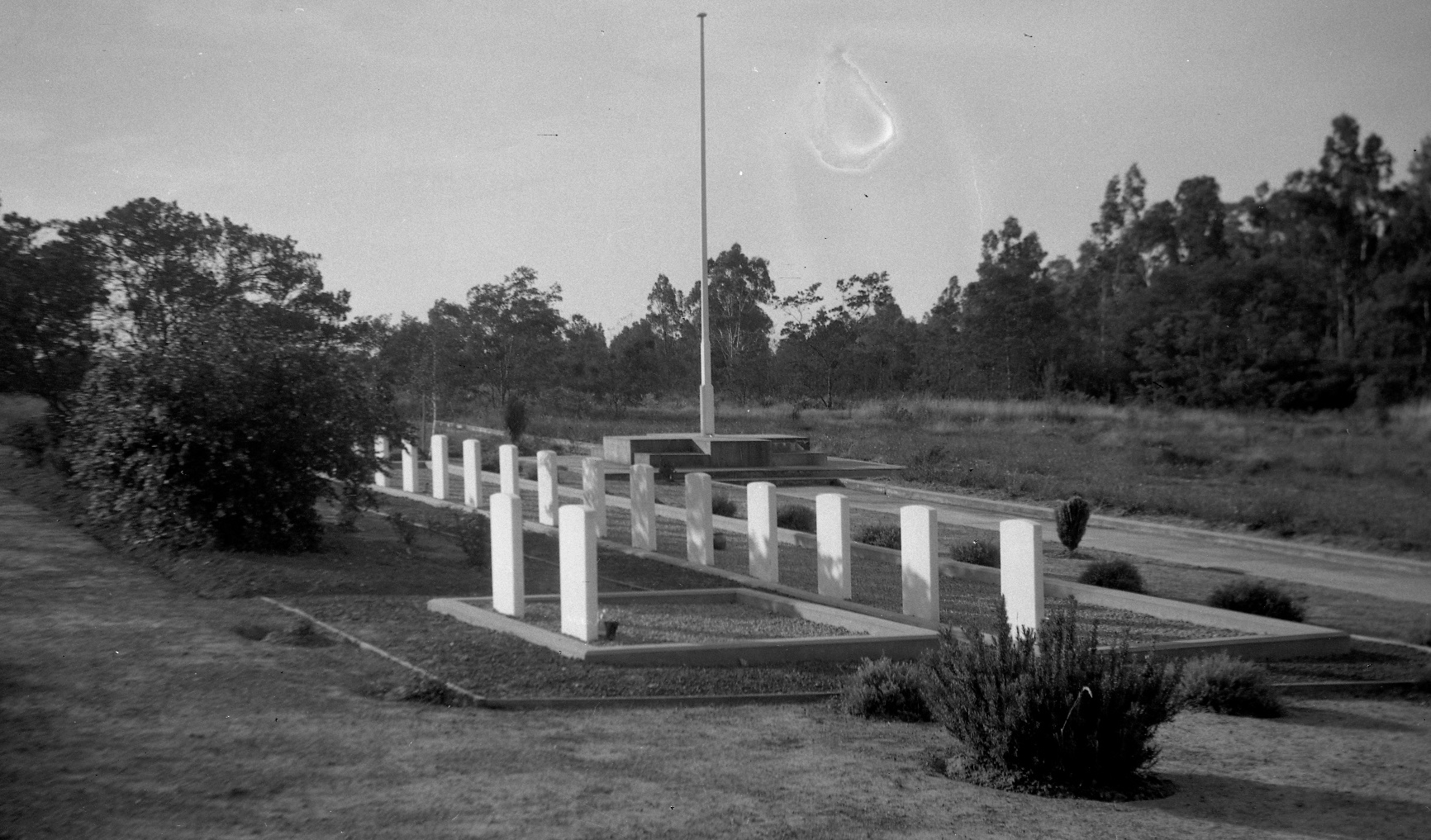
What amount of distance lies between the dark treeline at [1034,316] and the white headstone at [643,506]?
2.89 m

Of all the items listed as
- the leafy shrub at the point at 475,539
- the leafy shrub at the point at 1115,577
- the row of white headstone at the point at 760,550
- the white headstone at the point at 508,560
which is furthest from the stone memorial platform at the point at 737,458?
the white headstone at the point at 508,560

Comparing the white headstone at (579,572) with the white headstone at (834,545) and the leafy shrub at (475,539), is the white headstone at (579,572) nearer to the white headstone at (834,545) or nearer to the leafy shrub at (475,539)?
the leafy shrub at (475,539)

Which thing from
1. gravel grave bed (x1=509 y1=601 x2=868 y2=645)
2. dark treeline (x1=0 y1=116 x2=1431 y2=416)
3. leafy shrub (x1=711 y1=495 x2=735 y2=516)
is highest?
dark treeline (x1=0 y1=116 x2=1431 y2=416)

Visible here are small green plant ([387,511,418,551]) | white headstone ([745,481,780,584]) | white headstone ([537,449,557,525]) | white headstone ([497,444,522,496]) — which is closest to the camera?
white headstone ([745,481,780,584])

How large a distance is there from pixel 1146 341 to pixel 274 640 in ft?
21.0

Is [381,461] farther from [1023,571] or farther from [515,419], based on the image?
[515,419]

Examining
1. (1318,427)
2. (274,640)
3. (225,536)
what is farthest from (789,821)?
(225,536)

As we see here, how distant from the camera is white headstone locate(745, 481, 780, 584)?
11.6m

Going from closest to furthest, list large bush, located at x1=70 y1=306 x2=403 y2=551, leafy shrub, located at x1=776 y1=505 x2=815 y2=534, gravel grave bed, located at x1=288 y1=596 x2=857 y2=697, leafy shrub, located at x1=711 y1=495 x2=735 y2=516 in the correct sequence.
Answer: gravel grave bed, located at x1=288 y1=596 x2=857 y2=697 → large bush, located at x1=70 y1=306 x2=403 y2=551 → leafy shrub, located at x1=776 y1=505 x2=815 y2=534 → leafy shrub, located at x1=711 y1=495 x2=735 y2=516

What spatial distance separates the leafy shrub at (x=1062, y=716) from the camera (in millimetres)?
5688

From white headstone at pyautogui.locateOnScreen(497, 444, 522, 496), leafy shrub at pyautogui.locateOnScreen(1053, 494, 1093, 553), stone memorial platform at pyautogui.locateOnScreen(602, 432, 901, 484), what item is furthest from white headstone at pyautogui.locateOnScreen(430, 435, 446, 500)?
leafy shrub at pyautogui.locateOnScreen(1053, 494, 1093, 553)

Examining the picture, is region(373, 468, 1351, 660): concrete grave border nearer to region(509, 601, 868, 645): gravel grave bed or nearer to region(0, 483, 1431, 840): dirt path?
region(509, 601, 868, 645): gravel grave bed

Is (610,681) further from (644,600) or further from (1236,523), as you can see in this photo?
(1236,523)

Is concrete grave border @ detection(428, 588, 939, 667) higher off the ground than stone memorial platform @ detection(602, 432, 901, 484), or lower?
lower
